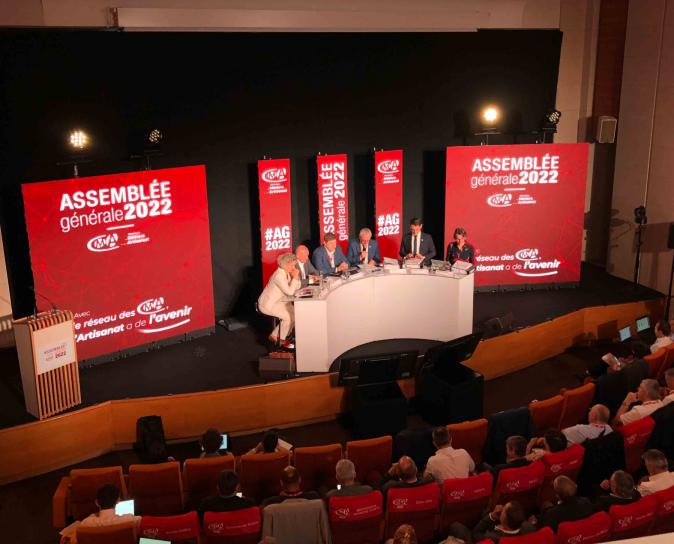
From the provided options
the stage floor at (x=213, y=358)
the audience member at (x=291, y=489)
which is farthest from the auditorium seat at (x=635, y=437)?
the stage floor at (x=213, y=358)

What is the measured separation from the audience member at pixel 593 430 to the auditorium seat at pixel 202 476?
2.84 metres

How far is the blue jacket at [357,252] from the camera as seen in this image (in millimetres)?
10241

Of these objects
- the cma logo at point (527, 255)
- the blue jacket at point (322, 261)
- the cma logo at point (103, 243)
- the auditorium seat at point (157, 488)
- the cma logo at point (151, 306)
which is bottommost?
the auditorium seat at point (157, 488)

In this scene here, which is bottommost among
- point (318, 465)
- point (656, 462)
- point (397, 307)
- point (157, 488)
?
point (157, 488)

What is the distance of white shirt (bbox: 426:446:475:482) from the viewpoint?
19.7 feet

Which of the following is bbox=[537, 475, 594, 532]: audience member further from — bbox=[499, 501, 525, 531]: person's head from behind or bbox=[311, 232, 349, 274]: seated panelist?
bbox=[311, 232, 349, 274]: seated panelist

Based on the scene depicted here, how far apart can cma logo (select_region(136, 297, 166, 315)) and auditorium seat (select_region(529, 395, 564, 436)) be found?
186 inches

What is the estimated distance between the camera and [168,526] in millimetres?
5219

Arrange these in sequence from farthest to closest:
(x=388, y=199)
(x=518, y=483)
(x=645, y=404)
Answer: (x=388, y=199) < (x=645, y=404) < (x=518, y=483)

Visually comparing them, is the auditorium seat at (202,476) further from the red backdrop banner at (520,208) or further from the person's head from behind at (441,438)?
the red backdrop banner at (520,208)

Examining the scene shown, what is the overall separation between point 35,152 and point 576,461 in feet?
21.9

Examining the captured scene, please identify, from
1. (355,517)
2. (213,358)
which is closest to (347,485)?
(355,517)

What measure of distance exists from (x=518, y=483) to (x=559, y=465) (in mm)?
414

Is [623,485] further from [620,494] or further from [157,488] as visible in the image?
[157,488]
